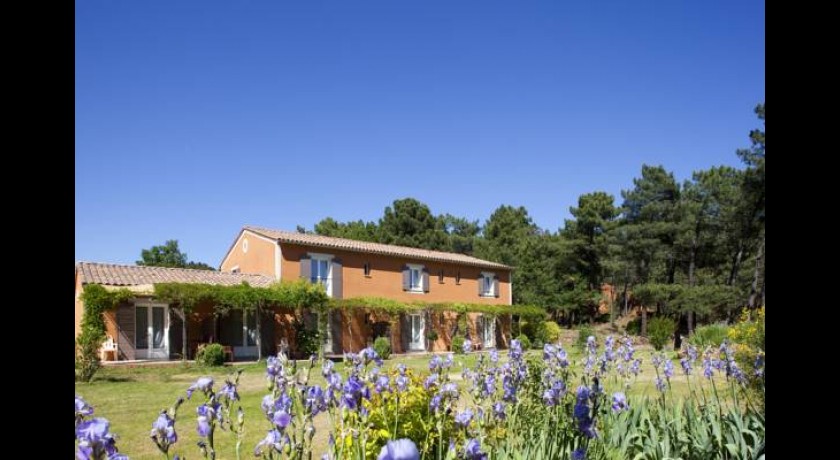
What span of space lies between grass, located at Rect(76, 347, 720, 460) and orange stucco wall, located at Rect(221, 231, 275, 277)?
5.54 m

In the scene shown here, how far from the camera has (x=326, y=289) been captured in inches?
936

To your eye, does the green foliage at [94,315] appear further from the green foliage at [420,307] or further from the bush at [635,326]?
the bush at [635,326]

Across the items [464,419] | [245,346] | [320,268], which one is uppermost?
[320,268]

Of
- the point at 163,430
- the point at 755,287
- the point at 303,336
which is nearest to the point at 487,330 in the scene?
the point at 303,336

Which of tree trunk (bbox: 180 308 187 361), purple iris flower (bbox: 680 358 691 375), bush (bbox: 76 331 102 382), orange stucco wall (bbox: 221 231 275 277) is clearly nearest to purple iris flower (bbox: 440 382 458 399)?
purple iris flower (bbox: 680 358 691 375)

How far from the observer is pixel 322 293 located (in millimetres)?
22031

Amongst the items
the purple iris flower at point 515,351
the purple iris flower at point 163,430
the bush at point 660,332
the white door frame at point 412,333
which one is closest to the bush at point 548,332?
the white door frame at point 412,333

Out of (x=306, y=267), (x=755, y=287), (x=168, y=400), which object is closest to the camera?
(x=168, y=400)

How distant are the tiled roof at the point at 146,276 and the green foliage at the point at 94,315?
800 millimetres

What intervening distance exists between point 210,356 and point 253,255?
23.7ft

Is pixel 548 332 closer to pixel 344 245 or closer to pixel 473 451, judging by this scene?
pixel 344 245

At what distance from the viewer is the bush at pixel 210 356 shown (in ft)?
59.3
